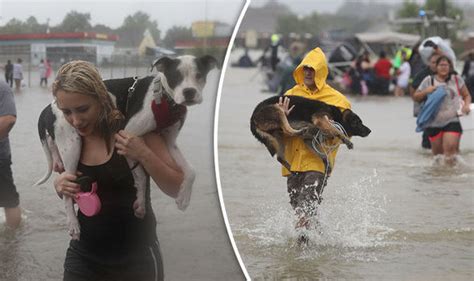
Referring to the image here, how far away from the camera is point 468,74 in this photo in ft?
43.3

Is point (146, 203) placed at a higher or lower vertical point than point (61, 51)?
lower

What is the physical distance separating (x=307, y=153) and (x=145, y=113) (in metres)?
1.67

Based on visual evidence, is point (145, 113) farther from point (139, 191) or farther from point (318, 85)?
point (318, 85)

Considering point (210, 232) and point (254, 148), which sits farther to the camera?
point (254, 148)

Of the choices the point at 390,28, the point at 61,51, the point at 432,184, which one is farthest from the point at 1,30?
the point at 390,28

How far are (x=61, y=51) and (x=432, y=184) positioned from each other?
5.00 m

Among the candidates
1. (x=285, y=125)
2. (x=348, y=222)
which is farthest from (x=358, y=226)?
(x=285, y=125)

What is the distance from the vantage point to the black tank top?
2.29 meters

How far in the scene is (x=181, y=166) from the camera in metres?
2.23

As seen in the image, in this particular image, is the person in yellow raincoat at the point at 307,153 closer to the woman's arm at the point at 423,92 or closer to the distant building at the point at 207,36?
the distant building at the point at 207,36

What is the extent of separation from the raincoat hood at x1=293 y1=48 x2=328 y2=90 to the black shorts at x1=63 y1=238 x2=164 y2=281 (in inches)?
43.2

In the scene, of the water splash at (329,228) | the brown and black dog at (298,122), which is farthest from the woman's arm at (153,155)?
the water splash at (329,228)

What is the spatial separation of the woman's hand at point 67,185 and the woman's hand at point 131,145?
164 millimetres

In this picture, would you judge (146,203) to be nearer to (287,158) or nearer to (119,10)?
(119,10)
